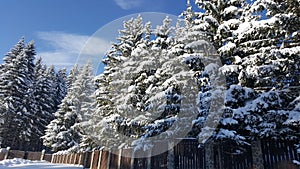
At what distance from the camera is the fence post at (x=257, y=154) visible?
7.47 metres

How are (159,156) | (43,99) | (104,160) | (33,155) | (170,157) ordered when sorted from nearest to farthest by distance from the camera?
(170,157) < (159,156) < (104,160) < (33,155) < (43,99)

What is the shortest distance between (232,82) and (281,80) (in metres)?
1.78

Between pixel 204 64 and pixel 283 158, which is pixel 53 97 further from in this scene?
pixel 283 158

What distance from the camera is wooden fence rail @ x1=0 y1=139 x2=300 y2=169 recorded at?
286 inches

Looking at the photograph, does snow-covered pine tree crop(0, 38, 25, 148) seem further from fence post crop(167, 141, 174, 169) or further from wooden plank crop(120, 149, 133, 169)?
fence post crop(167, 141, 174, 169)

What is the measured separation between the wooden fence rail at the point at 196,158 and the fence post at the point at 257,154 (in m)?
0.19

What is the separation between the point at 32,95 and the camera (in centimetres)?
3167

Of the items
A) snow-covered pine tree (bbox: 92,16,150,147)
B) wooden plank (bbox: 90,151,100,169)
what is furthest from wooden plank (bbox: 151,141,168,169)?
snow-covered pine tree (bbox: 92,16,150,147)

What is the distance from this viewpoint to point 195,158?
9609 millimetres

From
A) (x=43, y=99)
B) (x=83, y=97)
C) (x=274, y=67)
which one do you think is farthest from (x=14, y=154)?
(x=274, y=67)

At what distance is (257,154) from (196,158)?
265 centimetres

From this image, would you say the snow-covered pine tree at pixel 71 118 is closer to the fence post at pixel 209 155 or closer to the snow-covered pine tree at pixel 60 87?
the snow-covered pine tree at pixel 60 87

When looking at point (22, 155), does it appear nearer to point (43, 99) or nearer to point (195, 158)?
point (43, 99)

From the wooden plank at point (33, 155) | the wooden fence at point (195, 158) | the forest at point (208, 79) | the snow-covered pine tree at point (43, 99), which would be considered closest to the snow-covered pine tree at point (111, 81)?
the forest at point (208, 79)
